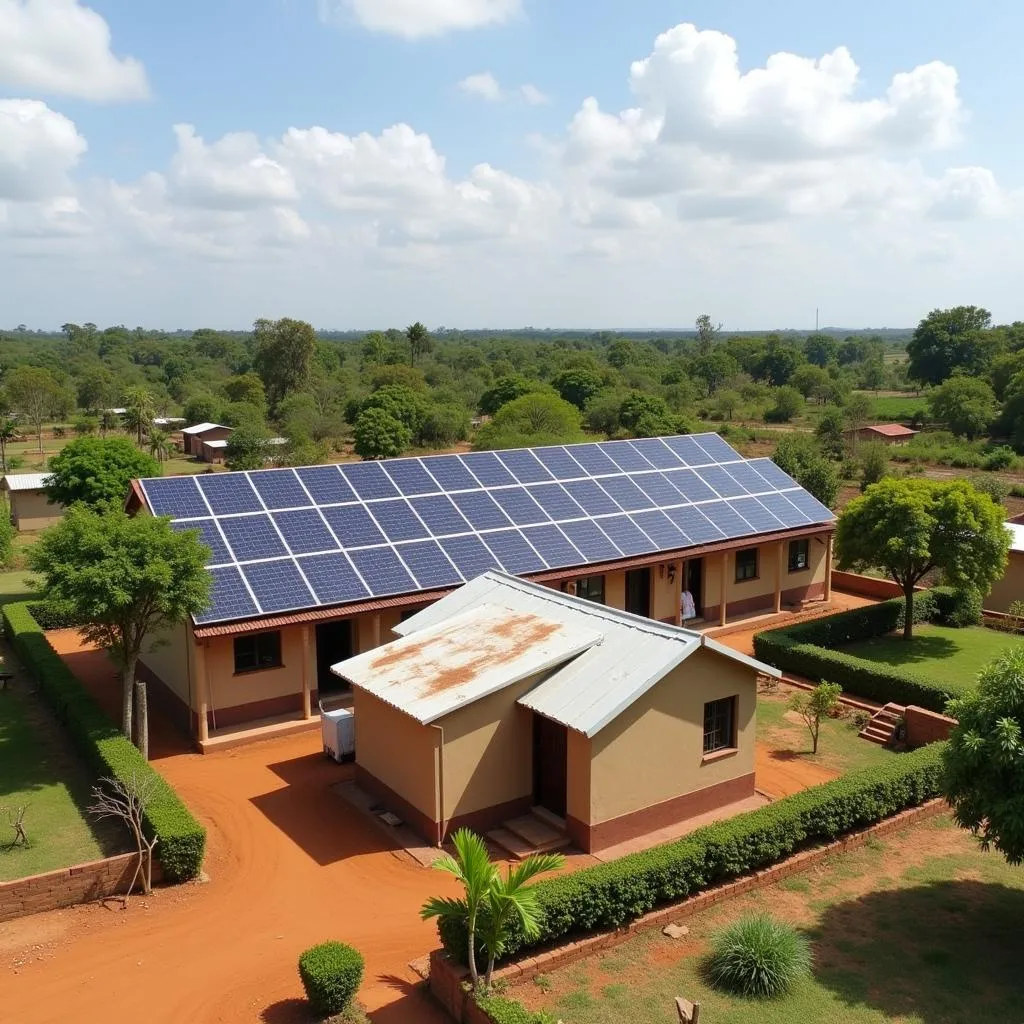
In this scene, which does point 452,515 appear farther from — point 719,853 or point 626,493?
point 719,853

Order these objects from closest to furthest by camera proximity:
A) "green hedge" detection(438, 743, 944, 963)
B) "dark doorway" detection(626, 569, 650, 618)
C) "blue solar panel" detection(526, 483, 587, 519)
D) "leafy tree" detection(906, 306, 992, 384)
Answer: "green hedge" detection(438, 743, 944, 963) < "blue solar panel" detection(526, 483, 587, 519) < "dark doorway" detection(626, 569, 650, 618) < "leafy tree" detection(906, 306, 992, 384)

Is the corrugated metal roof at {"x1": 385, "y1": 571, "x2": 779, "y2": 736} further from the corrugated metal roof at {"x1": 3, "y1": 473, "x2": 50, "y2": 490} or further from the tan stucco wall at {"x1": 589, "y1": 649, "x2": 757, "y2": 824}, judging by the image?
the corrugated metal roof at {"x1": 3, "y1": 473, "x2": 50, "y2": 490}

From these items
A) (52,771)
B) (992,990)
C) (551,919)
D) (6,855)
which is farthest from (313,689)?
(992,990)

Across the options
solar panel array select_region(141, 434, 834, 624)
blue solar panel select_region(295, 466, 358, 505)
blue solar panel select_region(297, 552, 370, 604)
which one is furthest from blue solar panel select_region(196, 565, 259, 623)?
blue solar panel select_region(295, 466, 358, 505)

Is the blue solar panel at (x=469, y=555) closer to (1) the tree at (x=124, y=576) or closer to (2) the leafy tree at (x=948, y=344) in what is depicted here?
(1) the tree at (x=124, y=576)

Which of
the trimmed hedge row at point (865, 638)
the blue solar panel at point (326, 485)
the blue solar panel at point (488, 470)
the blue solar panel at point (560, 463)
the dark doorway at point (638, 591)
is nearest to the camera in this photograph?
the trimmed hedge row at point (865, 638)

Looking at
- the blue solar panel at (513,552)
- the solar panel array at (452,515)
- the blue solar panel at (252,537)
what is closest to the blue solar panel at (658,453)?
the solar panel array at (452,515)
